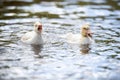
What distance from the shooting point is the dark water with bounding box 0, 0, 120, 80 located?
1261 centimetres

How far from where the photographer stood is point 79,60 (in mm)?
14023

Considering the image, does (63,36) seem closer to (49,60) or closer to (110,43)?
(110,43)

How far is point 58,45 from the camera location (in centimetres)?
1622

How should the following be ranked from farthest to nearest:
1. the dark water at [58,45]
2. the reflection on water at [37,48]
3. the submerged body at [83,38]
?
1. the submerged body at [83,38]
2. the reflection on water at [37,48]
3. the dark water at [58,45]

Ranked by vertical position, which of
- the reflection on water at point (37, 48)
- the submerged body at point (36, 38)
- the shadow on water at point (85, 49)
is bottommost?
the shadow on water at point (85, 49)

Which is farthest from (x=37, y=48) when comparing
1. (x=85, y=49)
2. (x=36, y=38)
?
(x=85, y=49)

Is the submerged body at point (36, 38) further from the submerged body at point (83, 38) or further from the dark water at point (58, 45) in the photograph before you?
the submerged body at point (83, 38)

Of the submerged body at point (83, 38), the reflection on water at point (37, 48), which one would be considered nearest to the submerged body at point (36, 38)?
the reflection on water at point (37, 48)

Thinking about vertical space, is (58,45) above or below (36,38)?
below

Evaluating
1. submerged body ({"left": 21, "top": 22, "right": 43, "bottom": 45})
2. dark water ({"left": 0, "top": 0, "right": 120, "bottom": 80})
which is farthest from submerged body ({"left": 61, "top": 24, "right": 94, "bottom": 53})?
submerged body ({"left": 21, "top": 22, "right": 43, "bottom": 45})

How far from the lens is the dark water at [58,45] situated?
12.6 meters

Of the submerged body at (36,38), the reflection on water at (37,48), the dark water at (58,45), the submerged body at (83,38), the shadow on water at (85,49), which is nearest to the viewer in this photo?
the dark water at (58,45)

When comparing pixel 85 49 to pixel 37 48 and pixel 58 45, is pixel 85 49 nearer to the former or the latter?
pixel 58 45

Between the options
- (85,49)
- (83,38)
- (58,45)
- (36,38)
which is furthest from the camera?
(83,38)
